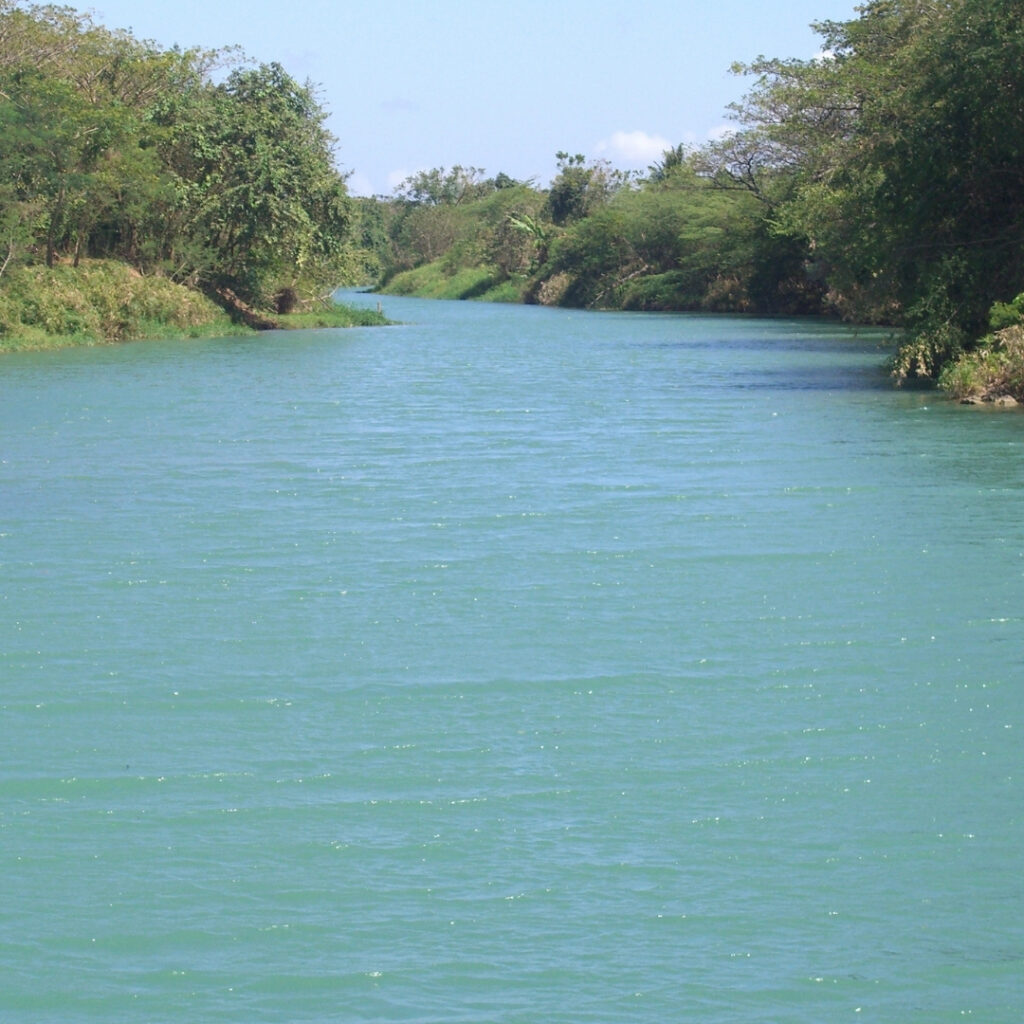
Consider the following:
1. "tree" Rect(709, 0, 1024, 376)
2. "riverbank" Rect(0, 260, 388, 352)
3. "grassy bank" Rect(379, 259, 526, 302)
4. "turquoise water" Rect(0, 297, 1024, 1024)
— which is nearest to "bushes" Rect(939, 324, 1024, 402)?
"tree" Rect(709, 0, 1024, 376)

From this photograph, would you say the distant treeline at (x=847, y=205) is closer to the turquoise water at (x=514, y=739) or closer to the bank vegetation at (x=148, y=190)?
the turquoise water at (x=514, y=739)

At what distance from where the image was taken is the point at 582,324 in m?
59.9

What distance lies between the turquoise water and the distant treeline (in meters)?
8.12

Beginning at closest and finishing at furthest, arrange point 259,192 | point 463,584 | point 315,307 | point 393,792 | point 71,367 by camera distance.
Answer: point 393,792
point 463,584
point 71,367
point 259,192
point 315,307

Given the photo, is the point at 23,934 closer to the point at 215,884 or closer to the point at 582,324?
the point at 215,884

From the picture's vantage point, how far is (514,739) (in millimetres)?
8984

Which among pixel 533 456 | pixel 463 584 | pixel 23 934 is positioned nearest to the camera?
pixel 23 934

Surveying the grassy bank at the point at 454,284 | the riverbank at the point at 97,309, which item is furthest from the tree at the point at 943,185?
the grassy bank at the point at 454,284

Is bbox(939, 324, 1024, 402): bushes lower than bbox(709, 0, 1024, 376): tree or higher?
lower

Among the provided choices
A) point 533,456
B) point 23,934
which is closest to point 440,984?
point 23,934

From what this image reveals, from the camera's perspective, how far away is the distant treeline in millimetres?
26125

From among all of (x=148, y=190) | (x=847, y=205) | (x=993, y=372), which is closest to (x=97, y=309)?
(x=148, y=190)

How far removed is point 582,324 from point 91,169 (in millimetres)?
21802

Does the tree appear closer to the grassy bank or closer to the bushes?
the bushes
